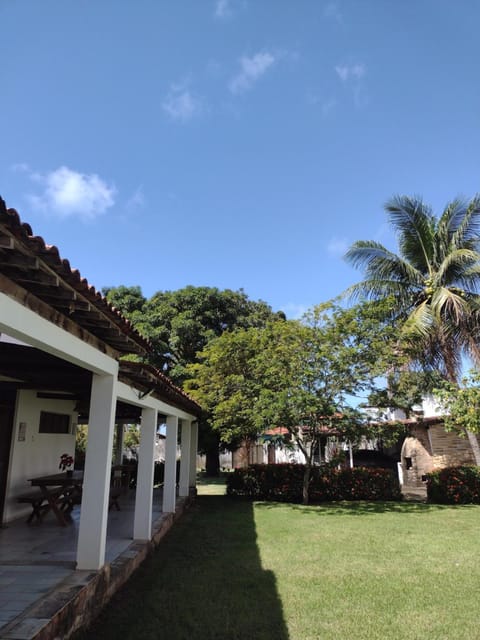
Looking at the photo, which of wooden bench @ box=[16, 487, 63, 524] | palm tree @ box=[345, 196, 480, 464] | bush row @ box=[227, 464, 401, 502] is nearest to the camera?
wooden bench @ box=[16, 487, 63, 524]

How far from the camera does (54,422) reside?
10297 mm

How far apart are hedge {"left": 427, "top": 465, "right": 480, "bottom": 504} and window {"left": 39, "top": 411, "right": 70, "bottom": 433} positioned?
41.3 ft

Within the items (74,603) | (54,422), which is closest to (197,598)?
(74,603)

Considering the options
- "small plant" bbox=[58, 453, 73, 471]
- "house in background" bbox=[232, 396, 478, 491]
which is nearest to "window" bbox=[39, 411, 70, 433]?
"small plant" bbox=[58, 453, 73, 471]

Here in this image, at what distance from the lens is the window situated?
966 cm

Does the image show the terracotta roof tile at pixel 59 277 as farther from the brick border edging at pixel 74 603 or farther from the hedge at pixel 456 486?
the hedge at pixel 456 486

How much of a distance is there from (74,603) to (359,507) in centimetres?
1132

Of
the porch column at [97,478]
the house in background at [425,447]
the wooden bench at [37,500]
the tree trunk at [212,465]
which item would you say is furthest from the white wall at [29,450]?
the tree trunk at [212,465]

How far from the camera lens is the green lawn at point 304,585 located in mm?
4184

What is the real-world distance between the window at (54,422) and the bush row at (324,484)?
290 inches

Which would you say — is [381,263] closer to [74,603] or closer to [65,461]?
[65,461]

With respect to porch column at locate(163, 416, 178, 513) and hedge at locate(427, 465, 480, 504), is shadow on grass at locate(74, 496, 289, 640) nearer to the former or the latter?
porch column at locate(163, 416, 178, 513)

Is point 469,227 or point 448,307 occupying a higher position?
point 469,227

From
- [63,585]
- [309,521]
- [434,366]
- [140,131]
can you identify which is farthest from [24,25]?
[434,366]
